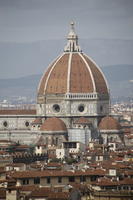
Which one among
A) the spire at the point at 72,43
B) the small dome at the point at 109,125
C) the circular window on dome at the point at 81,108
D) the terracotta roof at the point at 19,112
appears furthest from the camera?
the terracotta roof at the point at 19,112

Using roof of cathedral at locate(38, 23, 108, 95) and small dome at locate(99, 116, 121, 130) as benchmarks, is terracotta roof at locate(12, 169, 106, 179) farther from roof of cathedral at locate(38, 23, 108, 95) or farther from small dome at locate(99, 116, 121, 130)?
roof of cathedral at locate(38, 23, 108, 95)

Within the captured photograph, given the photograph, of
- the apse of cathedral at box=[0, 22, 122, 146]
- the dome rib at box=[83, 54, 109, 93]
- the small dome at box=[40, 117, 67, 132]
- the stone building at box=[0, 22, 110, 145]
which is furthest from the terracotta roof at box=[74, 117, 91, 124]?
the dome rib at box=[83, 54, 109, 93]

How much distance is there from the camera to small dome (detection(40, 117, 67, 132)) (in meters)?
138

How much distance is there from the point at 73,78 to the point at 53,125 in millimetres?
10081

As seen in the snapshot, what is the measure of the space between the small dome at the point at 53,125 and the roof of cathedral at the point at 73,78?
6.91m

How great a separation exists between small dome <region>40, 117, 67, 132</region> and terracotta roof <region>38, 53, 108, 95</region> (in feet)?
22.7

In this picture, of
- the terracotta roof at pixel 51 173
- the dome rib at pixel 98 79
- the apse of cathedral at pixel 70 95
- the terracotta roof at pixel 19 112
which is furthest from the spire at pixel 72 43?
the terracotta roof at pixel 51 173

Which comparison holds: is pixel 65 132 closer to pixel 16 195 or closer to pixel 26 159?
pixel 26 159

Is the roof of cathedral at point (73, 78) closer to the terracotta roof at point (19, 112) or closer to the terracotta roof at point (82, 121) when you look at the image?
the terracotta roof at point (19, 112)

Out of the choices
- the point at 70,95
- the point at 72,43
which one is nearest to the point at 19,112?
the point at 70,95

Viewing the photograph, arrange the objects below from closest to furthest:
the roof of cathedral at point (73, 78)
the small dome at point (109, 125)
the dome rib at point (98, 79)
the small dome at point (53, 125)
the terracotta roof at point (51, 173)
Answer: the terracotta roof at point (51, 173) < the small dome at point (53, 125) < the small dome at point (109, 125) < the roof of cathedral at point (73, 78) < the dome rib at point (98, 79)

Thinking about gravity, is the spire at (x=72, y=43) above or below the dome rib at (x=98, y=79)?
above

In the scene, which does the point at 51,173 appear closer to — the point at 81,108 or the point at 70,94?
the point at 70,94

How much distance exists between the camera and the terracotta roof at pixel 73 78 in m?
147
